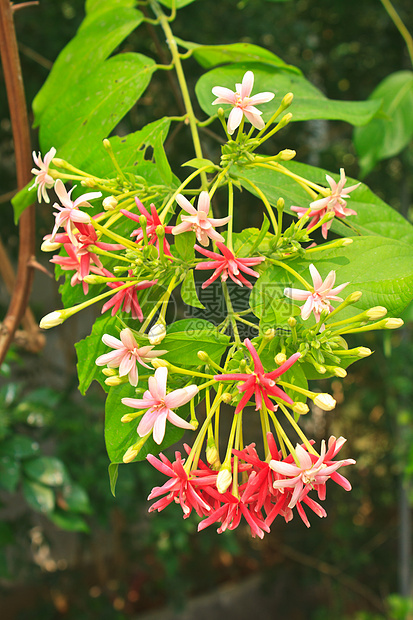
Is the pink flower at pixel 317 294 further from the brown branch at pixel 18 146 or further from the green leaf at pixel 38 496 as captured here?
the green leaf at pixel 38 496

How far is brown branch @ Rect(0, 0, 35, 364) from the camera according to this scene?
0.53m

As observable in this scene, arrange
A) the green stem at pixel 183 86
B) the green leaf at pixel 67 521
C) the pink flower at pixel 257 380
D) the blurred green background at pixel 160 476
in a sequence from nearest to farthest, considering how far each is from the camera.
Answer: the pink flower at pixel 257 380, the green stem at pixel 183 86, the green leaf at pixel 67 521, the blurred green background at pixel 160 476

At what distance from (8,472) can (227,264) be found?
735 millimetres

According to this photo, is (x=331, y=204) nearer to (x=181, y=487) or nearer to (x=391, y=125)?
(x=181, y=487)

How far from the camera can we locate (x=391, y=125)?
93 cm

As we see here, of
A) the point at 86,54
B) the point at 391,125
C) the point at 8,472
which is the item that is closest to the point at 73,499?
the point at 8,472

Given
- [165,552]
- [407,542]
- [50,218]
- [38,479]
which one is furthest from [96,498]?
[407,542]

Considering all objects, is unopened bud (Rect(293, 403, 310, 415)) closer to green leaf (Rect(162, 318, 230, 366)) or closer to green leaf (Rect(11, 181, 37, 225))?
green leaf (Rect(162, 318, 230, 366))

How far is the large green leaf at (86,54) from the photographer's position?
0.56 m

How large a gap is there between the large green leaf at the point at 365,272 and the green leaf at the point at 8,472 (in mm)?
698

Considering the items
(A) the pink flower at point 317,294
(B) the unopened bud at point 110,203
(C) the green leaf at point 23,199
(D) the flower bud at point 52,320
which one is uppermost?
(B) the unopened bud at point 110,203

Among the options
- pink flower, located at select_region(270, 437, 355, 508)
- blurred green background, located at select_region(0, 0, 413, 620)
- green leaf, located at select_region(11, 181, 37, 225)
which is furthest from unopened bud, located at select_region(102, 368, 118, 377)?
blurred green background, located at select_region(0, 0, 413, 620)

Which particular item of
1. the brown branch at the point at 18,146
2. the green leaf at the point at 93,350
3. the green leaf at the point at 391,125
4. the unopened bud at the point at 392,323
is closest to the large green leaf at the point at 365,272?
the unopened bud at the point at 392,323

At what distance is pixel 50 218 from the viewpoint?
160 centimetres
